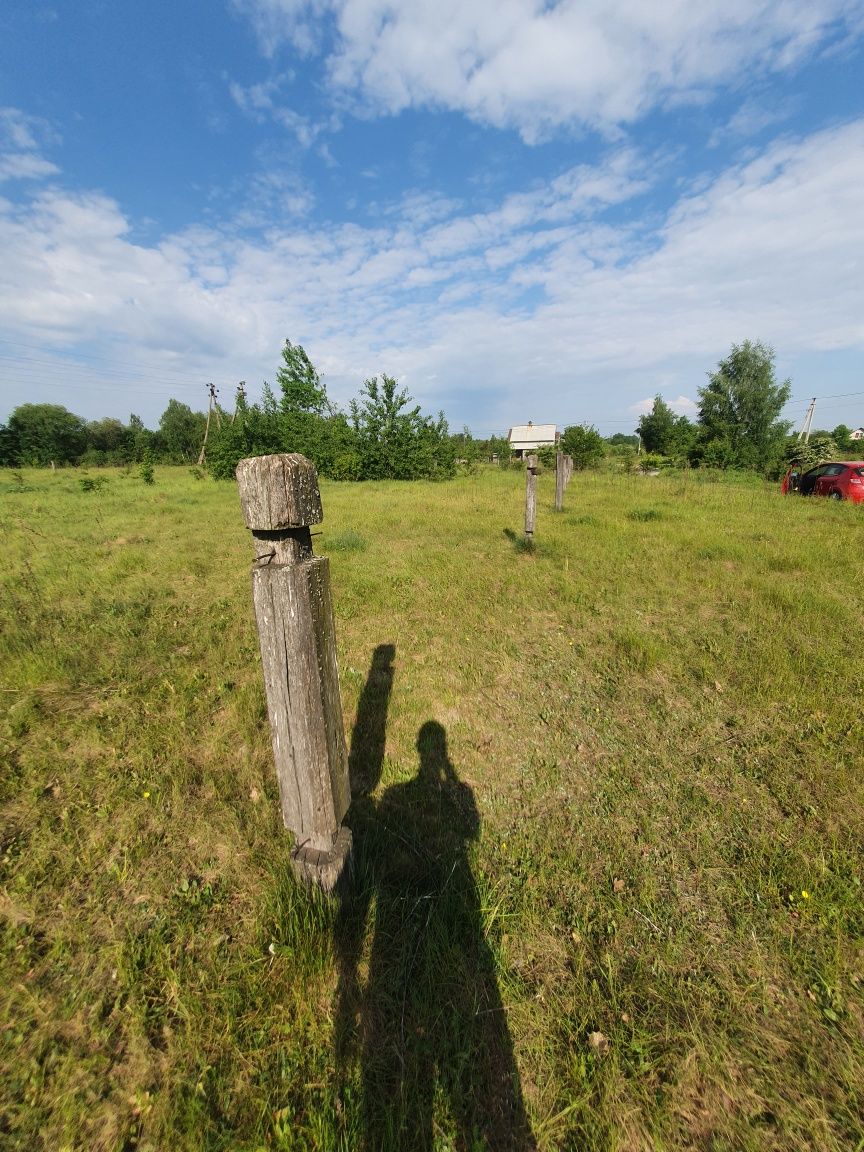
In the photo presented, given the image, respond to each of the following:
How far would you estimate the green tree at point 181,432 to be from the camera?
174 ft

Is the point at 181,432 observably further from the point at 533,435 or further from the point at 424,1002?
the point at 424,1002

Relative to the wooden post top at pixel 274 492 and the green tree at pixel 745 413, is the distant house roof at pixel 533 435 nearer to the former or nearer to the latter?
the green tree at pixel 745 413

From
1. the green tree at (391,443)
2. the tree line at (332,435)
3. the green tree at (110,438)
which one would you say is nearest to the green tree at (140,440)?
the green tree at (110,438)

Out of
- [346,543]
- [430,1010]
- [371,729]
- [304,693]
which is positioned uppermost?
[304,693]

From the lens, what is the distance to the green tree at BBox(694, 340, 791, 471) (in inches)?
1197

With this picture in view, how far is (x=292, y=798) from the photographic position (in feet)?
5.97

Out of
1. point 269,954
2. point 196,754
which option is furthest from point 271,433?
point 269,954

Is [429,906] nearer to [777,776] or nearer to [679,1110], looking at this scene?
[679,1110]

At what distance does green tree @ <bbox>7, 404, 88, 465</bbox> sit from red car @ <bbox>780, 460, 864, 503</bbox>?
6523 centimetres

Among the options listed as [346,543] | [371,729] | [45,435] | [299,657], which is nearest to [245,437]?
[346,543]

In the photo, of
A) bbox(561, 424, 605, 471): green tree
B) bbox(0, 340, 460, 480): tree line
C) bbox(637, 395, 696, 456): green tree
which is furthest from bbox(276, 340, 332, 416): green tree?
bbox(637, 395, 696, 456): green tree

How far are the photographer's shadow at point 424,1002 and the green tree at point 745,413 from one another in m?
36.5

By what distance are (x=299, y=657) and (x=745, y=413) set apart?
3971 cm

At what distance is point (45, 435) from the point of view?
166ft
